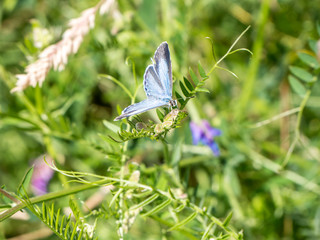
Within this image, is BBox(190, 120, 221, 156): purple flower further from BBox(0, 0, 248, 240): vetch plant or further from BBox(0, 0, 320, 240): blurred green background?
BBox(0, 0, 248, 240): vetch plant

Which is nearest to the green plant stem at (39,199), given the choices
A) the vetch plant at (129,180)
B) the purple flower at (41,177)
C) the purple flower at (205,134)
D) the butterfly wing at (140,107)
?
the vetch plant at (129,180)

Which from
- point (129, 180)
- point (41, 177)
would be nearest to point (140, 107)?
point (129, 180)

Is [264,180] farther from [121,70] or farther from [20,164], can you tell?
[20,164]

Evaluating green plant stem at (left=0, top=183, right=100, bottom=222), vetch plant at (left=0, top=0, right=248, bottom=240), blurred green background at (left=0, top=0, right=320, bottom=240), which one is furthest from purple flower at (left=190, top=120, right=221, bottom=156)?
green plant stem at (left=0, top=183, right=100, bottom=222)

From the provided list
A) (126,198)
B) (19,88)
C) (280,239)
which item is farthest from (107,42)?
(280,239)

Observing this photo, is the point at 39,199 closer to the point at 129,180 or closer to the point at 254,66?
the point at 129,180
